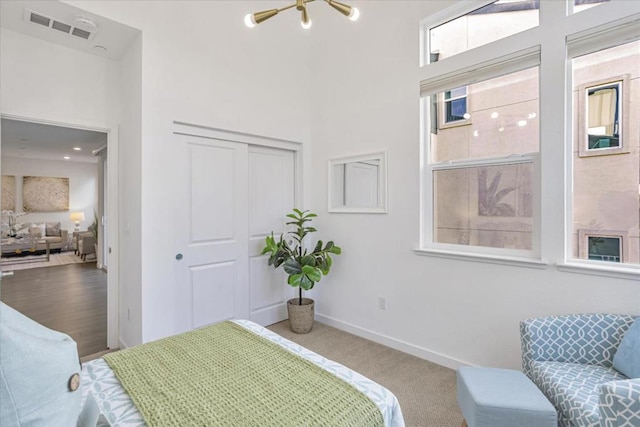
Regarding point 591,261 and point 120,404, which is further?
point 591,261

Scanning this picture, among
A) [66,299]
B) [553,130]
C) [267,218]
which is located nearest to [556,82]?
[553,130]

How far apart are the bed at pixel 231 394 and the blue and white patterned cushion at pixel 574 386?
0.88 m

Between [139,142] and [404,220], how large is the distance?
2.38m

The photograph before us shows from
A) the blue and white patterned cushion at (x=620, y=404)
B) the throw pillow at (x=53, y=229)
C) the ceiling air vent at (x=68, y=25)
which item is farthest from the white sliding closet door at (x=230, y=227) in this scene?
the throw pillow at (x=53, y=229)

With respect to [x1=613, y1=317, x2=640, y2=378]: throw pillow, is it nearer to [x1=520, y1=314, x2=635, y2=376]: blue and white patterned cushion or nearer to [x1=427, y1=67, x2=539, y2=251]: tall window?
[x1=520, y1=314, x2=635, y2=376]: blue and white patterned cushion

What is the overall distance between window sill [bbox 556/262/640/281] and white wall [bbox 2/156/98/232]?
35.3ft

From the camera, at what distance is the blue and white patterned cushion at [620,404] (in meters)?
1.03

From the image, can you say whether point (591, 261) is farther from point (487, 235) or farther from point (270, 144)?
point (270, 144)

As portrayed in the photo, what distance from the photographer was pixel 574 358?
5.90 feet

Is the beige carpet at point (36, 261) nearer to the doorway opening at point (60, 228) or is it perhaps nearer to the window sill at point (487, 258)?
the doorway opening at point (60, 228)

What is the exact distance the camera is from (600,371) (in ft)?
5.49

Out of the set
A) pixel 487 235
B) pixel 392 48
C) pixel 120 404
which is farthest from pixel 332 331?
pixel 392 48

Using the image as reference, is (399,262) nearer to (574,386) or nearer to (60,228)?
(574,386)

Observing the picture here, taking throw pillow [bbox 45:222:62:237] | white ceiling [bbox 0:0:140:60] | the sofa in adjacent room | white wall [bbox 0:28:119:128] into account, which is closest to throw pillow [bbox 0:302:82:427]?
white ceiling [bbox 0:0:140:60]
